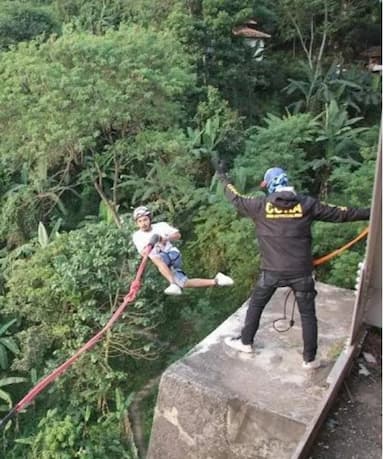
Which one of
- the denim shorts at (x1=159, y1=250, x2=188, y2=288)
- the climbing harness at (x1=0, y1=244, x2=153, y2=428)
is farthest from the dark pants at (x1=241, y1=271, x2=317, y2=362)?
the denim shorts at (x1=159, y1=250, x2=188, y2=288)

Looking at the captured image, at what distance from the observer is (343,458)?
256cm

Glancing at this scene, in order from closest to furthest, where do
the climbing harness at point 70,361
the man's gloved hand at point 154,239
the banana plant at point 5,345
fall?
1. the climbing harness at point 70,361
2. the man's gloved hand at point 154,239
3. the banana plant at point 5,345

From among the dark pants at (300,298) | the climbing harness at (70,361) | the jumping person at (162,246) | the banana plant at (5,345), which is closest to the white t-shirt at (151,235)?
the jumping person at (162,246)

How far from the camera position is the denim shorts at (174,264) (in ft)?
17.9

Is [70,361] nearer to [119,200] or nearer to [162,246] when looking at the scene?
[162,246]

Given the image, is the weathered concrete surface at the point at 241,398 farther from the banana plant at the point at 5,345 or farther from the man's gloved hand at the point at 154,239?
the banana plant at the point at 5,345

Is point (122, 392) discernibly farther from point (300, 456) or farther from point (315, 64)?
point (315, 64)

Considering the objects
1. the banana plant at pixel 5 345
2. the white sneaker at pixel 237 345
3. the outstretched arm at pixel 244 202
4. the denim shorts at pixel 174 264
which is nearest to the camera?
the outstretched arm at pixel 244 202

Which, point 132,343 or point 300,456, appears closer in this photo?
point 300,456

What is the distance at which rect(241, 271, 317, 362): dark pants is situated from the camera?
4109 mm

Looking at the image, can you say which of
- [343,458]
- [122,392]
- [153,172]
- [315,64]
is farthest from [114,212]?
[315,64]

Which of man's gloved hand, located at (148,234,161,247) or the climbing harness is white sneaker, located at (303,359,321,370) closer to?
the climbing harness

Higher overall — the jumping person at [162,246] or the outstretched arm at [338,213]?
the outstretched arm at [338,213]

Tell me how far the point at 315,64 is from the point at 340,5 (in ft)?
4.38
